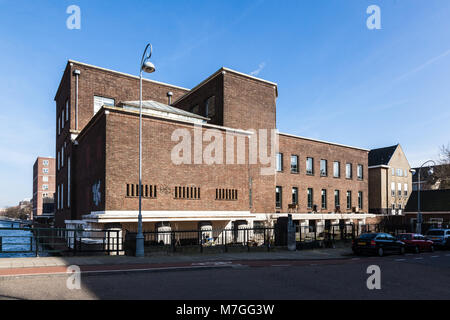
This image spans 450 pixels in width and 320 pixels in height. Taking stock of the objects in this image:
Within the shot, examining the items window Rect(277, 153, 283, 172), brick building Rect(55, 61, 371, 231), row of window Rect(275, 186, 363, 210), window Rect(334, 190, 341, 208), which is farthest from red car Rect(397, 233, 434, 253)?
window Rect(334, 190, 341, 208)

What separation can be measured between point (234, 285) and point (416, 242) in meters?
19.0

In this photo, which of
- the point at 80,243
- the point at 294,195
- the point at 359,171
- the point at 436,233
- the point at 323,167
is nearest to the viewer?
the point at 80,243

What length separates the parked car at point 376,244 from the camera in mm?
20172

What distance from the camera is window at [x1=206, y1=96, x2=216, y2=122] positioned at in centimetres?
3127

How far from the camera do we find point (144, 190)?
2262cm

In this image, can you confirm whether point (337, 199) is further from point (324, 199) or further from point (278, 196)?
point (278, 196)

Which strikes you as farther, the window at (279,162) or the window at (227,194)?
the window at (279,162)

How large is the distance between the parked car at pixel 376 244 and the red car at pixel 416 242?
8.61 feet

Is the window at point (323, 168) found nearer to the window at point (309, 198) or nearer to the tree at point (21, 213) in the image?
the window at point (309, 198)

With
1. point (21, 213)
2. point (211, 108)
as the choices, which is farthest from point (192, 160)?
point (21, 213)

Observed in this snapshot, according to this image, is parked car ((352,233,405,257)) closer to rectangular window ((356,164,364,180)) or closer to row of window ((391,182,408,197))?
rectangular window ((356,164,364,180))

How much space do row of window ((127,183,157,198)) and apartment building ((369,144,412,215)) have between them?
134 feet

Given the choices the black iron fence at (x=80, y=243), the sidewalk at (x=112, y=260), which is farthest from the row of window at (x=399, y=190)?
the black iron fence at (x=80, y=243)

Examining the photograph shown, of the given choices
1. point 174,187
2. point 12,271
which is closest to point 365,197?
point 174,187
